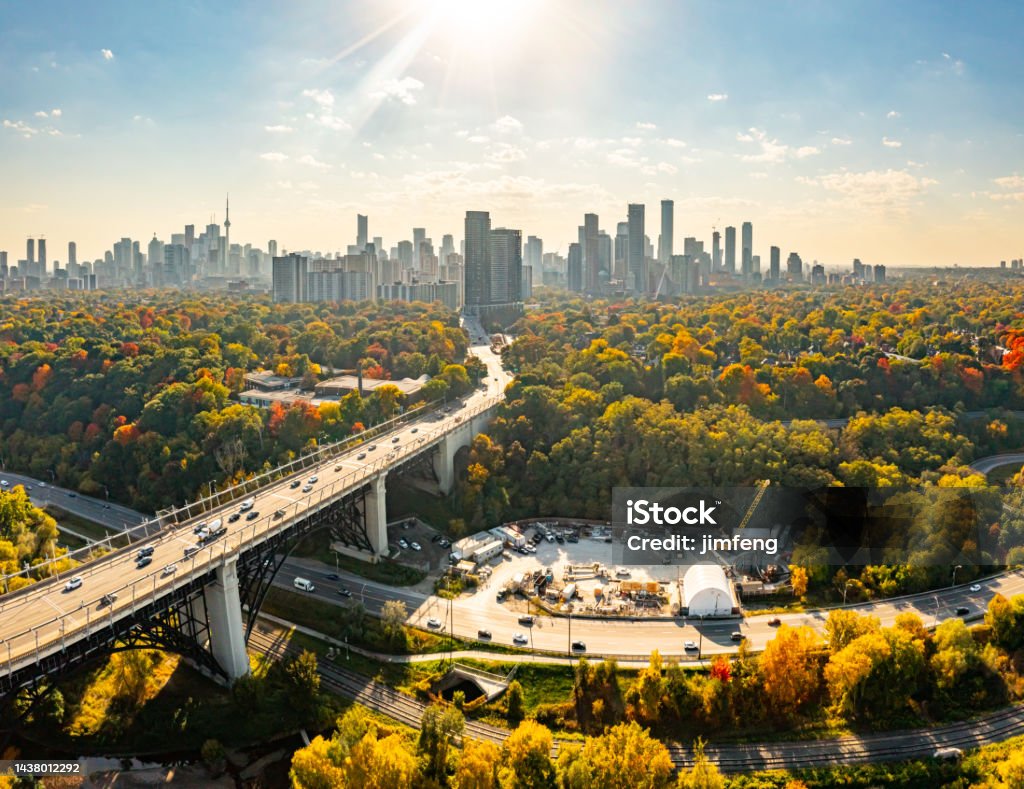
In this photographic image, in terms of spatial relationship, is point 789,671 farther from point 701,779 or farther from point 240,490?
point 240,490

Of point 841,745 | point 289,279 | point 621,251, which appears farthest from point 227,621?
point 621,251

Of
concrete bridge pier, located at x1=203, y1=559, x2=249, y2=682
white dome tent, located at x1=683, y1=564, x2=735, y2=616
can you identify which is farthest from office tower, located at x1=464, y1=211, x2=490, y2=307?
concrete bridge pier, located at x1=203, y1=559, x2=249, y2=682

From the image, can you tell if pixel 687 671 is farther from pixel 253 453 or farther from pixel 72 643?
pixel 253 453

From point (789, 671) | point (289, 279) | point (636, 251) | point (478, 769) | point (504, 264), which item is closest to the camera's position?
point (478, 769)

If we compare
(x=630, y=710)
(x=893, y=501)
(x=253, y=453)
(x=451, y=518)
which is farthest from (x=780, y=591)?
(x=253, y=453)

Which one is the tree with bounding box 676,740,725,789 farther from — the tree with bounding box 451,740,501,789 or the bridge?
the bridge

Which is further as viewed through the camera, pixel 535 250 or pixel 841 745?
pixel 535 250

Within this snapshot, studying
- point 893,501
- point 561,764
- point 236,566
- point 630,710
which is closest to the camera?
point 561,764
